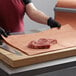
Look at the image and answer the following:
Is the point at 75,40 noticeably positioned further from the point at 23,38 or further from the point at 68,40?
the point at 23,38

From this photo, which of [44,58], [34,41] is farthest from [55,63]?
[34,41]

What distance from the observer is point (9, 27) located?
157 cm

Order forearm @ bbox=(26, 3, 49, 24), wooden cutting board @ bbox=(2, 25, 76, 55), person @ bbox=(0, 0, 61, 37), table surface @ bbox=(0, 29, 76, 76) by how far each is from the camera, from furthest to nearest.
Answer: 1. person @ bbox=(0, 0, 61, 37)
2. forearm @ bbox=(26, 3, 49, 24)
3. wooden cutting board @ bbox=(2, 25, 76, 55)
4. table surface @ bbox=(0, 29, 76, 76)

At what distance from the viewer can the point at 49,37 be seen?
1.05 m

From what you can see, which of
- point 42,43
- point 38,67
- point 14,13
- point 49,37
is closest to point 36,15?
point 14,13

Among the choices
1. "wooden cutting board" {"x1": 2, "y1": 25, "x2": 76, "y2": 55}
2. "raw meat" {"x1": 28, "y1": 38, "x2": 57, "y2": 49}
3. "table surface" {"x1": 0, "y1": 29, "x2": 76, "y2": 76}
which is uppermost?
"raw meat" {"x1": 28, "y1": 38, "x2": 57, "y2": 49}

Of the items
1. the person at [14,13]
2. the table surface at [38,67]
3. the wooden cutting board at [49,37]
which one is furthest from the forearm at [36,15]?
the table surface at [38,67]

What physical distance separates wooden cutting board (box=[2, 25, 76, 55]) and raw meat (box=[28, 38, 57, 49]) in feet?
0.06

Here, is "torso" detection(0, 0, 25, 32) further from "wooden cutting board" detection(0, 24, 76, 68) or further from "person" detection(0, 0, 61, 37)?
"wooden cutting board" detection(0, 24, 76, 68)

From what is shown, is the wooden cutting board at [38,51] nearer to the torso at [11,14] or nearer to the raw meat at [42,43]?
the raw meat at [42,43]

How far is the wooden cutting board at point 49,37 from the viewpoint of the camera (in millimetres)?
906

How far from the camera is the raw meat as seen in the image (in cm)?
91

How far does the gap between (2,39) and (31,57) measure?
23cm

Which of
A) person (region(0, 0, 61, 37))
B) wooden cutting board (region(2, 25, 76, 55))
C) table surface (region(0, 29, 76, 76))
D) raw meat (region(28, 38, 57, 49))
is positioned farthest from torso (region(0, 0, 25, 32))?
table surface (region(0, 29, 76, 76))
